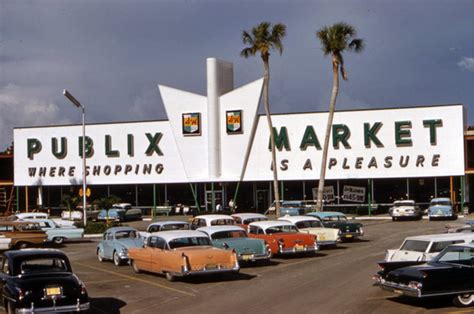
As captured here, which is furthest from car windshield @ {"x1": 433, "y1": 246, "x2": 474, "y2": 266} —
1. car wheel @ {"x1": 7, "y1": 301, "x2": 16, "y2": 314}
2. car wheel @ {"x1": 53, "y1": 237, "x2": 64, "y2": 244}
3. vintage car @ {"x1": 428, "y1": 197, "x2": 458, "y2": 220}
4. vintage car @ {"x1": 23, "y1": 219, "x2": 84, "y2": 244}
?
vintage car @ {"x1": 428, "y1": 197, "x2": 458, "y2": 220}

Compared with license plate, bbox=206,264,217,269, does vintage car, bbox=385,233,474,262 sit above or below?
above

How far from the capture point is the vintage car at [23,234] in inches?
1225

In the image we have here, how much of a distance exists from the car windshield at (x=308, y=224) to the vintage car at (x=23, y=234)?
1177cm

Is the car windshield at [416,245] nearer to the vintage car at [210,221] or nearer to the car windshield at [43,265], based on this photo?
the car windshield at [43,265]

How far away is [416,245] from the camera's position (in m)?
19.2

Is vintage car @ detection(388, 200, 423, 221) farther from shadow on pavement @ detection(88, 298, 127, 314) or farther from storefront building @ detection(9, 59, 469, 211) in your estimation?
shadow on pavement @ detection(88, 298, 127, 314)

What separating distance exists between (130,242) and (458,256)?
1354 cm

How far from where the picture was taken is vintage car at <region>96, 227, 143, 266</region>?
25516 millimetres

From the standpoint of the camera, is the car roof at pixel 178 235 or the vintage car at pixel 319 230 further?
the vintage car at pixel 319 230

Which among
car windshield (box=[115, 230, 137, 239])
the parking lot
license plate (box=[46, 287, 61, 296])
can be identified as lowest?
the parking lot

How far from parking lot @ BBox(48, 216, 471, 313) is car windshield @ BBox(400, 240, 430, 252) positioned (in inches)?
55.9

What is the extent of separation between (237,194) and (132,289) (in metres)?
39.4

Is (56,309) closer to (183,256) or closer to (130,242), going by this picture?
(183,256)

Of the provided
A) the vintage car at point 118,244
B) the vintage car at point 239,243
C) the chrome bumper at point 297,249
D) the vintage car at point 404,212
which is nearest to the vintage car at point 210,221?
the vintage car at point 118,244
